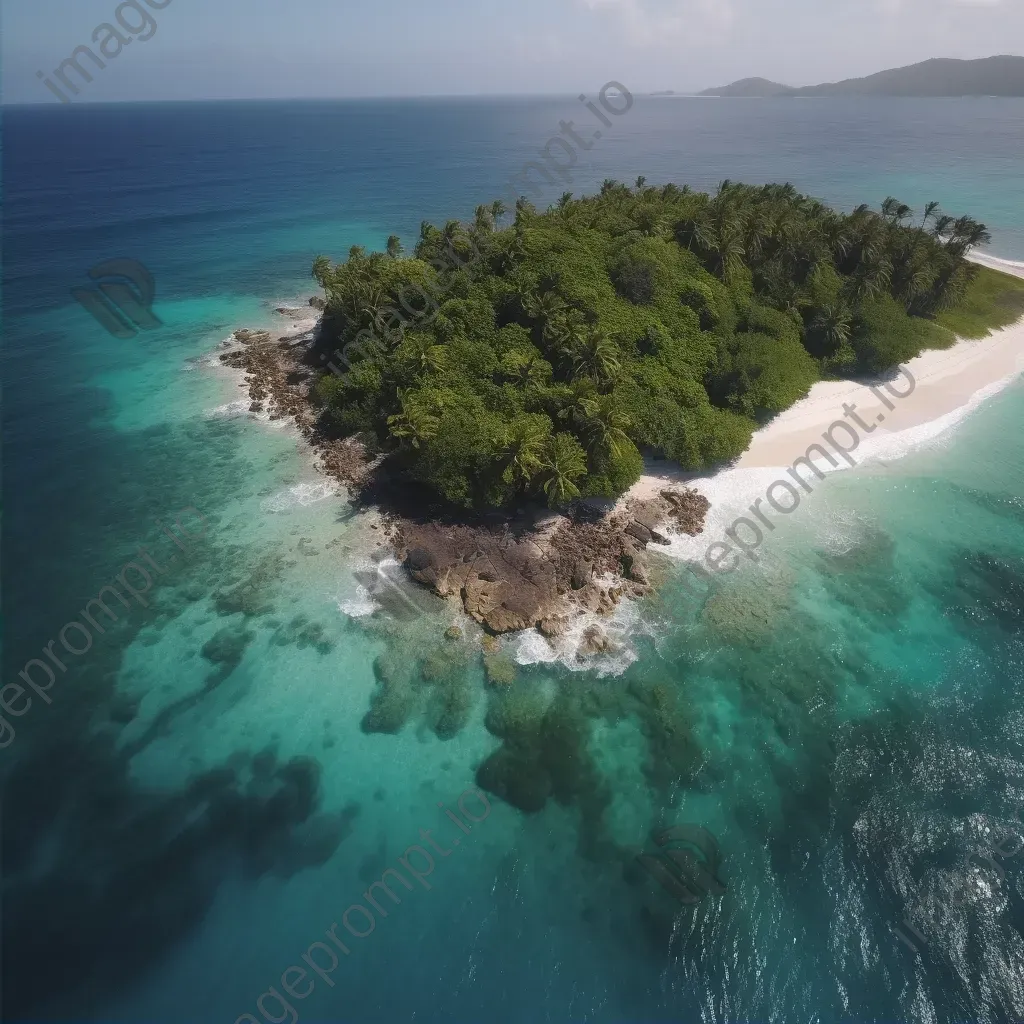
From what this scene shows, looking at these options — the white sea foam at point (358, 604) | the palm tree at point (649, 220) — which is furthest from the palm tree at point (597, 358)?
the palm tree at point (649, 220)

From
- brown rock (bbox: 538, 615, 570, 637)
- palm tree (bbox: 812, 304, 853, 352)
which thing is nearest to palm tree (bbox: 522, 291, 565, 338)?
brown rock (bbox: 538, 615, 570, 637)

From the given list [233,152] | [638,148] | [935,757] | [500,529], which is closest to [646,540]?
[500,529]

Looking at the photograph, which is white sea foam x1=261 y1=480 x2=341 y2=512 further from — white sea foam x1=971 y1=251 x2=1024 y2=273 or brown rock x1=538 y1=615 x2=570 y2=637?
white sea foam x1=971 y1=251 x2=1024 y2=273

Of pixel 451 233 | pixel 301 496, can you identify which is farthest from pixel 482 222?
pixel 301 496

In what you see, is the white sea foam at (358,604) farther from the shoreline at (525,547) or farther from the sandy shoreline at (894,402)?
the sandy shoreline at (894,402)

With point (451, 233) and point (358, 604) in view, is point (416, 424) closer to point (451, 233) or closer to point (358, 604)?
point (358, 604)

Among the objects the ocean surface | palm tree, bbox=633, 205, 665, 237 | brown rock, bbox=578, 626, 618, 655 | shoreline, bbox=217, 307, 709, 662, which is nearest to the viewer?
the ocean surface

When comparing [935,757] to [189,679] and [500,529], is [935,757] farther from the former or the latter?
[189,679]
